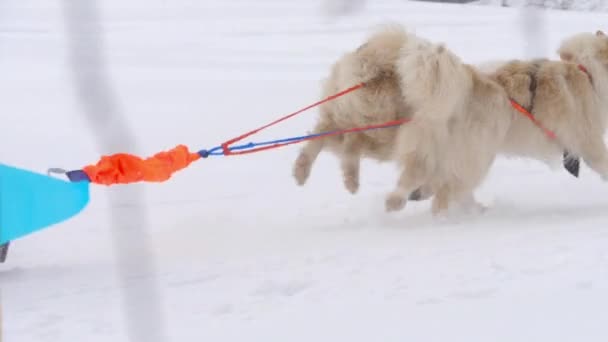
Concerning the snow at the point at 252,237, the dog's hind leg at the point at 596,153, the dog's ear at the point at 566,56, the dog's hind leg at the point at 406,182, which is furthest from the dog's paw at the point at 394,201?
the dog's ear at the point at 566,56

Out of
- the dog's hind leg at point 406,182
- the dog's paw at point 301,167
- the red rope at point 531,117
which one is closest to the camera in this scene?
the dog's hind leg at point 406,182

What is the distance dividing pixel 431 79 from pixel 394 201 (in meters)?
0.77

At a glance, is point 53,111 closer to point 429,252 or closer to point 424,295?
point 429,252

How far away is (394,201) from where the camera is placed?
4.18m

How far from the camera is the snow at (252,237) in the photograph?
2598 mm

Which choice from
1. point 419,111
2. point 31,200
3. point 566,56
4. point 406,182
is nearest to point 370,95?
point 419,111

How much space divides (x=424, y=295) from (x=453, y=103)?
1.54 metres

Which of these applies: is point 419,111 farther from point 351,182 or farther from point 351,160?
point 351,182

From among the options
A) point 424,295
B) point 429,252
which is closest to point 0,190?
point 424,295

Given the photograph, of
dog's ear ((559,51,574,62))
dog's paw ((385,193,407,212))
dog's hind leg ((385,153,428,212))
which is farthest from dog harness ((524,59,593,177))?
dog's paw ((385,193,407,212))

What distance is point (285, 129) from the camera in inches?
262

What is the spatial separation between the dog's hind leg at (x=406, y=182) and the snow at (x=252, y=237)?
5.7 inches

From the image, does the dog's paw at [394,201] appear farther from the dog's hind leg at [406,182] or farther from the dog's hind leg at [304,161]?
the dog's hind leg at [304,161]

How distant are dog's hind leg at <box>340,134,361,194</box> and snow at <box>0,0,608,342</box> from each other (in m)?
0.20
